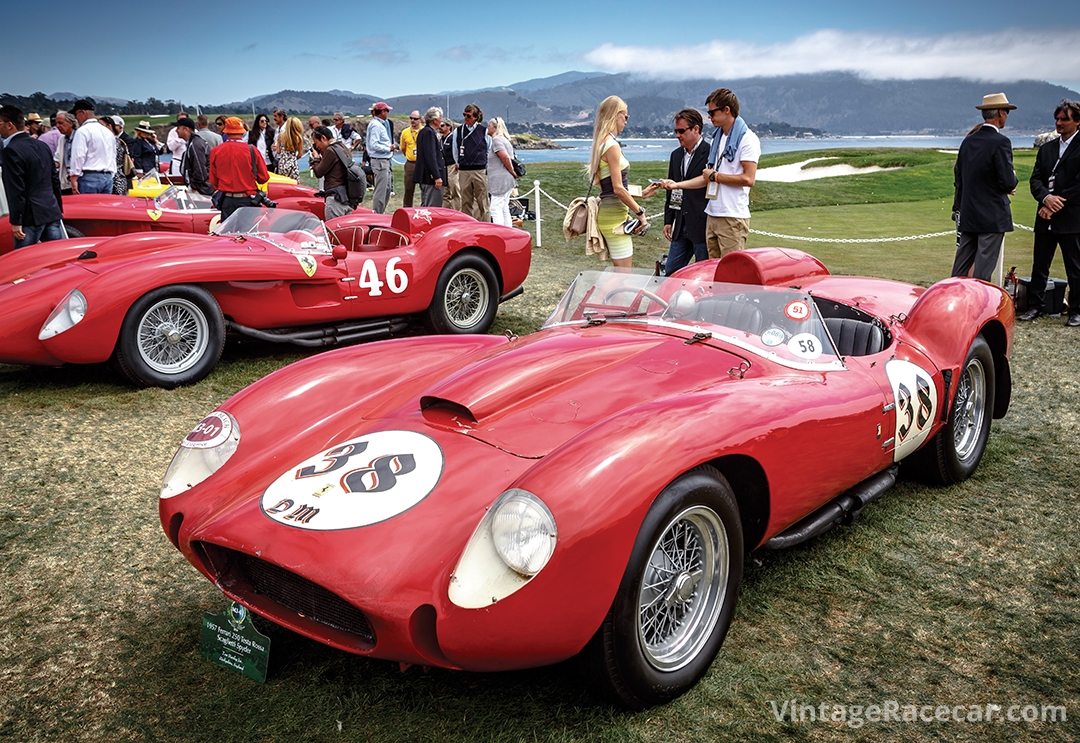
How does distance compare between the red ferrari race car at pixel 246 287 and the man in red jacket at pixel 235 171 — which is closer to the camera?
the red ferrari race car at pixel 246 287

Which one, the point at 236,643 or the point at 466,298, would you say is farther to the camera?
the point at 466,298

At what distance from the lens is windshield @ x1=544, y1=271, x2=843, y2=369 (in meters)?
3.36

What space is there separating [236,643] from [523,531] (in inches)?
43.9

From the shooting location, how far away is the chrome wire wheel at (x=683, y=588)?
2488 mm

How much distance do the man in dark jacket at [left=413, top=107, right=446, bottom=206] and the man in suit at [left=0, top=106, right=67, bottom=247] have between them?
14.3ft

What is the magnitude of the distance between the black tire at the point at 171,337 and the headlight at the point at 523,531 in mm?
4133

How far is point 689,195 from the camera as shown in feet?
21.4

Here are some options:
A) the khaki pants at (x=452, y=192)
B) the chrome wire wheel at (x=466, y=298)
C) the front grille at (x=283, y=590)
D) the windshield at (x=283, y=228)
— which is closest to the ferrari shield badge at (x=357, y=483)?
the front grille at (x=283, y=590)

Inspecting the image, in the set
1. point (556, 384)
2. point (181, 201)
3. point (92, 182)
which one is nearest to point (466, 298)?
point (181, 201)

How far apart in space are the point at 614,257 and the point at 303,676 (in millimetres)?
4715

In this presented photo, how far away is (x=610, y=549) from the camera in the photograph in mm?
2207

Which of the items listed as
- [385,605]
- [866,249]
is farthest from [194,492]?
[866,249]

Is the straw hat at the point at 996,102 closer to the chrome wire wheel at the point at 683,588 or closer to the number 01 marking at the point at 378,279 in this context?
the number 01 marking at the point at 378,279

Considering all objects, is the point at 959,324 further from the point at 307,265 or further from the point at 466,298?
the point at 307,265
